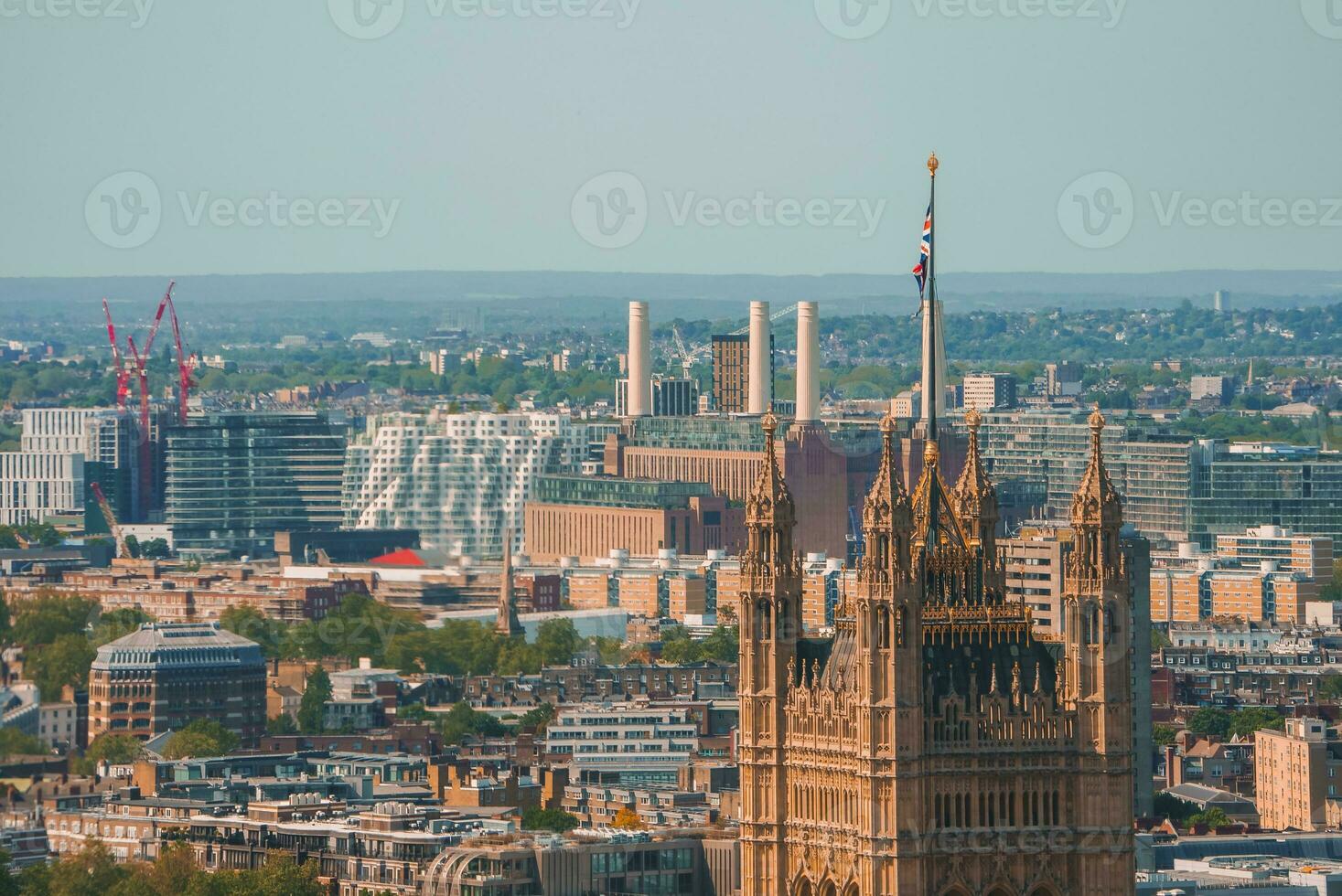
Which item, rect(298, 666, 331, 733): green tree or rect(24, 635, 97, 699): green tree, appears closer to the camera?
rect(24, 635, 97, 699): green tree

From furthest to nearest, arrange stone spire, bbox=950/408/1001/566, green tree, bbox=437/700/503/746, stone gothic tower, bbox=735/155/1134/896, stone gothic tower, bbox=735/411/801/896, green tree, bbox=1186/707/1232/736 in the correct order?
1. green tree, bbox=437/700/503/746
2. green tree, bbox=1186/707/1232/736
3. stone spire, bbox=950/408/1001/566
4. stone gothic tower, bbox=735/411/801/896
5. stone gothic tower, bbox=735/155/1134/896

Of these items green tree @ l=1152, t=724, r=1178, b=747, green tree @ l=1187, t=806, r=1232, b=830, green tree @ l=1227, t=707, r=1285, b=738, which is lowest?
green tree @ l=1187, t=806, r=1232, b=830

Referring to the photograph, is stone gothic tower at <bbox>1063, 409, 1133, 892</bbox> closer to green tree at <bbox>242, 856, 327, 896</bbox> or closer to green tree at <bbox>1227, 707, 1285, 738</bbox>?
green tree at <bbox>242, 856, 327, 896</bbox>

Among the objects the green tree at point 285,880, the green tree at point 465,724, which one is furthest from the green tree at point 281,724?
the green tree at point 285,880

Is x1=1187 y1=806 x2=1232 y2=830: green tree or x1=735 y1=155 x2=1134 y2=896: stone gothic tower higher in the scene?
x1=735 y1=155 x2=1134 y2=896: stone gothic tower

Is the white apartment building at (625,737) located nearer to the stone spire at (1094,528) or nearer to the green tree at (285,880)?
the green tree at (285,880)

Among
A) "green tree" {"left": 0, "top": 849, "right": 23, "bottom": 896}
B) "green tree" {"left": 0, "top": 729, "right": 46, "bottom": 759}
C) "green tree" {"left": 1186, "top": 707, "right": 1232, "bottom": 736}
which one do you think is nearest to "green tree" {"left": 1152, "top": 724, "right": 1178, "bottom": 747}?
"green tree" {"left": 1186, "top": 707, "right": 1232, "bottom": 736}

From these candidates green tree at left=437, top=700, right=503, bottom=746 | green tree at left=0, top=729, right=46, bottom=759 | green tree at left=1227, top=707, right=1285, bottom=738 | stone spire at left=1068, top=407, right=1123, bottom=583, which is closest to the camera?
stone spire at left=1068, top=407, right=1123, bottom=583

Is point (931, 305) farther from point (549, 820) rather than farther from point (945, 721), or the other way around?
point (549, 820)
